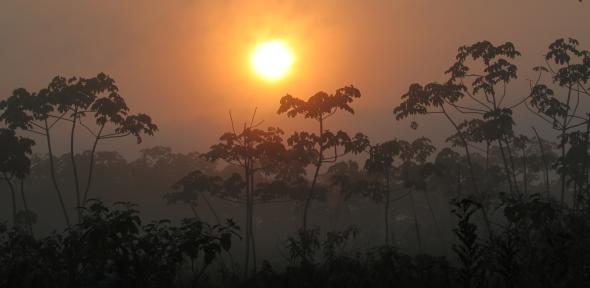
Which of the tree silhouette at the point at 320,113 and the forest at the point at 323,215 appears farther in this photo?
the tree silhouette at the point at 320,113

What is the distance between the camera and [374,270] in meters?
11.3

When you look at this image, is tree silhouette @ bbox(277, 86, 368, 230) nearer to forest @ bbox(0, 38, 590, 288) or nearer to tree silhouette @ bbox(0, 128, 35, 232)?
forest @ bbox(0, 38, 590, 288)

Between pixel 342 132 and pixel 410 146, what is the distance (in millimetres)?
9074

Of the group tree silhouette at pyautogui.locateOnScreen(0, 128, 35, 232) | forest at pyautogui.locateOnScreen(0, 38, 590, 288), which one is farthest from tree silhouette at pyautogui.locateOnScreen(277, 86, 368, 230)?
tree silhouette at pyautogui.locateOnScreen(0, 128, 35, 232)

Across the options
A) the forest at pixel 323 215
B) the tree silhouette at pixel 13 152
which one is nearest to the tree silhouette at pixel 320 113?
→ the forest at pixel 323 215

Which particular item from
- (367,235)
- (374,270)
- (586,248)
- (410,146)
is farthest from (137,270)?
(367,235)

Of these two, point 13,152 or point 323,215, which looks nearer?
point 13,152

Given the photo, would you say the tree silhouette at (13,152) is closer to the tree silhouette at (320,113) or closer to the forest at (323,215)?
the forest at (323,215)

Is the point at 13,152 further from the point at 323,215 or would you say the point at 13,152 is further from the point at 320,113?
the point at 323,215

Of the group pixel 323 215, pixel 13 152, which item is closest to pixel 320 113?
pixel 13 152

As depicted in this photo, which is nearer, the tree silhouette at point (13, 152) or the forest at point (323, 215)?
the forest at point (323, 215)

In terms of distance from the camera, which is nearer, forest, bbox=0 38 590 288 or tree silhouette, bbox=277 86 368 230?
forest, bbox=0 38 590 288

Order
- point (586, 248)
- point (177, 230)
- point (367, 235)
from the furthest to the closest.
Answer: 1. point (367, 235)
2. point (586, 248)
3. point (177, 230)

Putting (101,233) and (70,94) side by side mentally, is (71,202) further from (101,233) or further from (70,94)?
(101,233)
